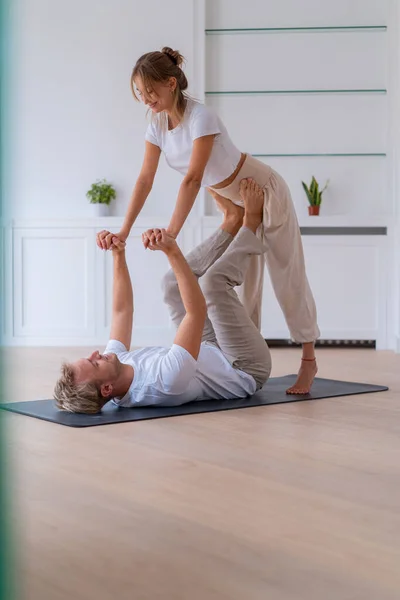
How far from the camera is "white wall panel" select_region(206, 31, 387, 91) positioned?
513cm

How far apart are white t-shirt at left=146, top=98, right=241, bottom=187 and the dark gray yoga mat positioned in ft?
2.50

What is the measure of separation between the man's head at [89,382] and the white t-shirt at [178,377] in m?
0.11

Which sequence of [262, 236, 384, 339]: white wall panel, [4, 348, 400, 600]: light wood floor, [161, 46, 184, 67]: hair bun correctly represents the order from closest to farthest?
[4, 348, 400, 600]: light wood floor
[161, 46, 184, 67]: hair bun
[262, 236, 384, 339]: white wall panel

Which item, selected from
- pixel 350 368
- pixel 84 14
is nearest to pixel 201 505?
pixel 350 368

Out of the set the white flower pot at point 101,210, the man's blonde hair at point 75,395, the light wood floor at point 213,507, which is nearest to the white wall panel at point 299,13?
the white flower pot at point 101,210

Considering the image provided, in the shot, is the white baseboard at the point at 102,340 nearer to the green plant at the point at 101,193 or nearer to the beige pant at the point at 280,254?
the green plant at the point at 101,193

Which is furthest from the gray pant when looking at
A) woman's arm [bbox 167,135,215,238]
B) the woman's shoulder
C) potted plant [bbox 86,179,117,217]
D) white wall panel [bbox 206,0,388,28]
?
white wall panel [bbox 206,0,388,28]

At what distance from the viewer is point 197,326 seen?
2.42m

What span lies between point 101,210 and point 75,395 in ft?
9.12

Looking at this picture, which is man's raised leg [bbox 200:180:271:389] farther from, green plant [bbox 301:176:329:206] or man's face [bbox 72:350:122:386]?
green plant [bbox 301:176:329:206]

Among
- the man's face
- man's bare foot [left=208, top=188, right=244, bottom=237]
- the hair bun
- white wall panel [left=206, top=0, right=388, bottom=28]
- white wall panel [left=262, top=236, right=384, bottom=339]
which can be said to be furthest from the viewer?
white wall panel [left=206, top=0, right=388, bottom=28]

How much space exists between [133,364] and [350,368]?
175cm

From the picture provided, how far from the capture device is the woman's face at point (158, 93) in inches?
103

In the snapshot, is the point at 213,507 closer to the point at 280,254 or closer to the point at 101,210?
the point at 280,254
